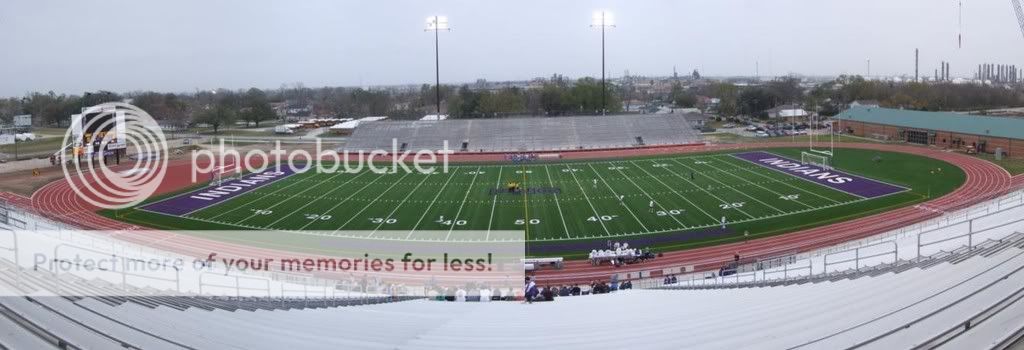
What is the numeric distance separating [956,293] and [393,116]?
86.5 meters

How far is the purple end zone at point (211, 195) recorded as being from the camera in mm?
28062

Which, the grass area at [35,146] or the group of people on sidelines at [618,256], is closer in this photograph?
the group of people on sidelines at [618,256]

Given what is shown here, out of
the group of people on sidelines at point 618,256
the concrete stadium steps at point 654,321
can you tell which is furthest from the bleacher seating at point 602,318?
the group of people on sidelines at point 618,256

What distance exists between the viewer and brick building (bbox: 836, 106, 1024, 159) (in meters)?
38.6

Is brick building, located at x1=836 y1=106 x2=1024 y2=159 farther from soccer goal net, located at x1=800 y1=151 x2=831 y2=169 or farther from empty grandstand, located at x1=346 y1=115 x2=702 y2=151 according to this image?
empty grandstand, located at x1=346 y1=115 x2=702 y2=151

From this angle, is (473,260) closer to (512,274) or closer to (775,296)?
(512,274)

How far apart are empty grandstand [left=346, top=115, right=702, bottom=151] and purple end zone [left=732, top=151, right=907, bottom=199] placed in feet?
42.9

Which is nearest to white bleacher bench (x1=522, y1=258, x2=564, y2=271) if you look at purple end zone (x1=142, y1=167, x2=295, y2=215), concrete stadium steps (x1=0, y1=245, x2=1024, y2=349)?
concrete stadium steps (x1=0, y1=245, x2=1024, y2=349)

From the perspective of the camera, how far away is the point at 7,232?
9750 mm

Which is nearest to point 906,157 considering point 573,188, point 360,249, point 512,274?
point 573,188

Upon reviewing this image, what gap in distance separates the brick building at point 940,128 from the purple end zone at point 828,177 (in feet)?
40.5

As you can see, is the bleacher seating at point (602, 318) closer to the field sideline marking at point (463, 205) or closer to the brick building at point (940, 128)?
A: the field sideline marking at point (463, 205)

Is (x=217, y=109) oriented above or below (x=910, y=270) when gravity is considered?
above

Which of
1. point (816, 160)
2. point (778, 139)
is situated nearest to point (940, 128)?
point (778, 139)
